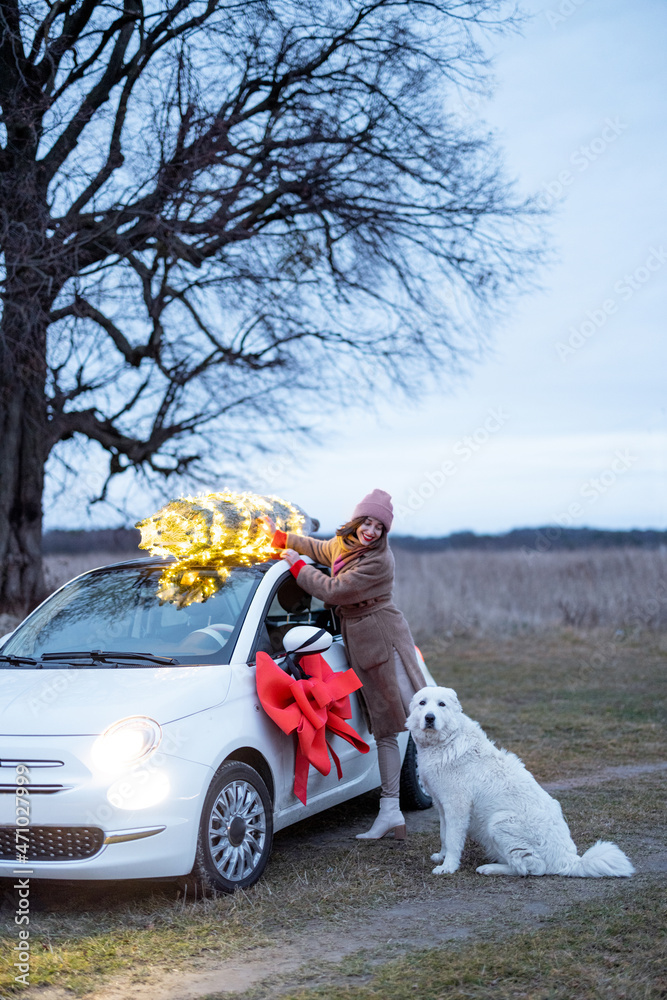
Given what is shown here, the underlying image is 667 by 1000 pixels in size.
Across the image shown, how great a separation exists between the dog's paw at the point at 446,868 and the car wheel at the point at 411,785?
1.47m

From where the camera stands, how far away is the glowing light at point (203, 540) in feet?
18.5

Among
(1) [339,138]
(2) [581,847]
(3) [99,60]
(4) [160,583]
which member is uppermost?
(3) [99,60]

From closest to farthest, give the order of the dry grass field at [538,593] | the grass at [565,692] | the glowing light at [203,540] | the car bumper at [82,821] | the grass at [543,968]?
1. the grass at [543,968]
2. the car bumper at [82,821]
3. the glowing light at [203,540]
4. the grass at [565,692]
5. the dry grass field at [538,593]

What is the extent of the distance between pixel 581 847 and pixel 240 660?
2.32 m

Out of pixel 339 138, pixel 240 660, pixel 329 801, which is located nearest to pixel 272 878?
pixel 329 801

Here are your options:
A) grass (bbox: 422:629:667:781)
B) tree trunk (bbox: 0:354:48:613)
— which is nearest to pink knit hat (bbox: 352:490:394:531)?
grass (bbox: 422:629:667:781)

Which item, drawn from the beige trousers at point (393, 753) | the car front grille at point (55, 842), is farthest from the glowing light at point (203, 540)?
the car front grille at point (55, 842)

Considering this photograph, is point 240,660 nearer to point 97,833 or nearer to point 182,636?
point 182,636

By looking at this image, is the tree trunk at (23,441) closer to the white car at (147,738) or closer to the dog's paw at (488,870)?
the white car at (147,738)

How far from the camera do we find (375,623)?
6.00 m

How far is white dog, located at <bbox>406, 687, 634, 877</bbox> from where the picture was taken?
197 inches

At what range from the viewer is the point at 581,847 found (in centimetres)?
570

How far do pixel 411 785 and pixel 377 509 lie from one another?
2.13 metres

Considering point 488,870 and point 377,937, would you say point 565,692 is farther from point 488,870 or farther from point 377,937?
point 377,937
